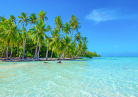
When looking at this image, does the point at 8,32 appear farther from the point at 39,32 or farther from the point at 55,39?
the point at 55,39

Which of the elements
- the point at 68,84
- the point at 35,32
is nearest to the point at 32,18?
the point at 35,32

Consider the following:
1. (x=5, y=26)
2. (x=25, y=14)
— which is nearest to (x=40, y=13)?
(x=25, y=14)

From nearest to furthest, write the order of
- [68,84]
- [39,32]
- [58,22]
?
[68,84] < [39,32] < [58,22]

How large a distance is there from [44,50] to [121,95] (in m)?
40.8

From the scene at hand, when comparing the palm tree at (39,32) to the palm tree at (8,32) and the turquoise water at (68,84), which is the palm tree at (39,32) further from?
the turquoise water at (68,84)

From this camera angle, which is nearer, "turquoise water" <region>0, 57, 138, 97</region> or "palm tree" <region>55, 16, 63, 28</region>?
"turquoise water" <region>0, 57, 138, 97</region>

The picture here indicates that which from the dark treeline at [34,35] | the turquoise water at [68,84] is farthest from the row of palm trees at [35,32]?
the turquoise water at [68,84]

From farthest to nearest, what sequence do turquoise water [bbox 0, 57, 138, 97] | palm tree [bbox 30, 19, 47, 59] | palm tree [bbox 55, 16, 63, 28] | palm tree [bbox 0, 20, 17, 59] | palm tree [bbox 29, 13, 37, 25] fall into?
1. palm tree [bbox 55, 16, 63, 28]
2. palm tree [bbox 29, 13, 37, 25]
3. palm tree [bbox 30, 19, 47, 59]
4. palm tree [bbox 0, 20, 17, 59]
5. turquoise water [bbox 0, 57, 138, 97]

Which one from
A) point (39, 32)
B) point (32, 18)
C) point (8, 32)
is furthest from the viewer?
point (32, 18)

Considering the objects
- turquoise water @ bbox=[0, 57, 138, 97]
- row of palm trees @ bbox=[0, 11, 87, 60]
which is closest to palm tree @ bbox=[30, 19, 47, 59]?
row of palm trees @ bbox=[0, 11, 87, 60]

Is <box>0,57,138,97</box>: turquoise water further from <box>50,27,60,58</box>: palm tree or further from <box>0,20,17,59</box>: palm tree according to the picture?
<box>50,27,60,58</box>: palm tree

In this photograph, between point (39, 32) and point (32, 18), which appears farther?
point (32, 18)

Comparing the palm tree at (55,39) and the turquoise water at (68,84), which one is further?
the palm tree at (55,39)

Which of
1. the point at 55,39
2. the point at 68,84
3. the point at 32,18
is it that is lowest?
the point at 68,84
